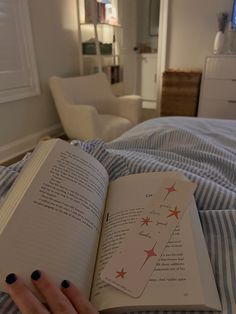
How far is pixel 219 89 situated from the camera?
2590mm

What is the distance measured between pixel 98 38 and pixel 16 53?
42.7 inches

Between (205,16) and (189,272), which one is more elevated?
(205,16)

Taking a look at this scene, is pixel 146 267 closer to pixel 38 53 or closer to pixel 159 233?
pixel 159 233

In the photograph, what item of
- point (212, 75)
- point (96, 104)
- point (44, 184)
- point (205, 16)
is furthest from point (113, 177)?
point (205, 16)

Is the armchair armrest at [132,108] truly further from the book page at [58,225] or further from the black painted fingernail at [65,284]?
the black painted fingernail at [65,284]

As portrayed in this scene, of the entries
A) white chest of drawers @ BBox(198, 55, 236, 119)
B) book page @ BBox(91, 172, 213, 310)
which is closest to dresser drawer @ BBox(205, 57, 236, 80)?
white chest of drawers @ BBox(198, 55, 236, 119)

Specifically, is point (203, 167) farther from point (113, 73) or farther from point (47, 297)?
point (113, 73)

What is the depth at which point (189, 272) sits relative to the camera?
351 mm

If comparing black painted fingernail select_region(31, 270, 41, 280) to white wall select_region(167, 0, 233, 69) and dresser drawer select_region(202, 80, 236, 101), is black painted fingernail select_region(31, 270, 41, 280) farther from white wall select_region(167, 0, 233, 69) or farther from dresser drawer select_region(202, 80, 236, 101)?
white wall select_region(167, 0, 233, 69)

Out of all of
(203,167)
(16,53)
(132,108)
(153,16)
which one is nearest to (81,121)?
(132,108)

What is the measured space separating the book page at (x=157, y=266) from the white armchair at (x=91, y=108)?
57.1 inches

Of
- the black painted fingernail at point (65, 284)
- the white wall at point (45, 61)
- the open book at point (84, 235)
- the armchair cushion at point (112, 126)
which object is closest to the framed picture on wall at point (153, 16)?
the white wall at point (45, 61)

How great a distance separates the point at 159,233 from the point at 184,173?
0.19m

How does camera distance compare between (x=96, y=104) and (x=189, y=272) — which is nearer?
(x=189, y=272)
